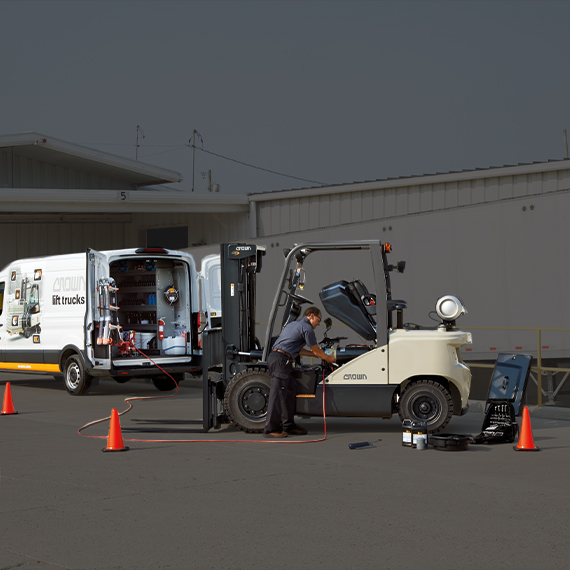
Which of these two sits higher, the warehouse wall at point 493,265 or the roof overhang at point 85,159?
the roof overhang at point 85,159

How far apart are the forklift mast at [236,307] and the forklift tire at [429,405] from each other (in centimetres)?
218

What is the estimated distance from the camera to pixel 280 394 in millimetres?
9828

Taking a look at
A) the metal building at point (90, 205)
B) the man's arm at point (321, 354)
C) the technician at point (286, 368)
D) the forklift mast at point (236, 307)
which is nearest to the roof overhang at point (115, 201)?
the metal building at point (90, 205)

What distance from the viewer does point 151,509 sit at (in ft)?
21.0

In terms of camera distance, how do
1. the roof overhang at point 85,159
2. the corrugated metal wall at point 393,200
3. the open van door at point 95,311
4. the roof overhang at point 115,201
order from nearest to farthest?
the open van door at point 95,311 < the corrugated metal wall at point 393,200 < the roof overhang at point 115,201 < the roof overhang at point 85,159

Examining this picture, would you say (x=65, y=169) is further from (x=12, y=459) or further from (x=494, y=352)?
(x=12, y=459)

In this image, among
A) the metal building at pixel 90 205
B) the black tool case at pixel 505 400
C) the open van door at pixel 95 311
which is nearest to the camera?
the black tool case at pixel 505 400

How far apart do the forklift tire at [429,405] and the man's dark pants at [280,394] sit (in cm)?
138

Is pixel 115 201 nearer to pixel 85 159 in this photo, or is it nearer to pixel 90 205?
pixel 90 205

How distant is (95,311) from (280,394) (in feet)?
18.4

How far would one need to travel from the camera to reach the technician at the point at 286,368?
32.2ft

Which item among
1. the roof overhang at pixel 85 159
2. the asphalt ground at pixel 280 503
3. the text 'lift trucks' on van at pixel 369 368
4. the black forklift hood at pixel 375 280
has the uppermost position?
the roof overhang at pixel 85 159

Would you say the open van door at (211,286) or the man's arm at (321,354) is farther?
the open van door at (211,286)

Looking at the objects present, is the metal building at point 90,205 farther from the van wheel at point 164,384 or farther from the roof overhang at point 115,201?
the van wheel at point 164,384
